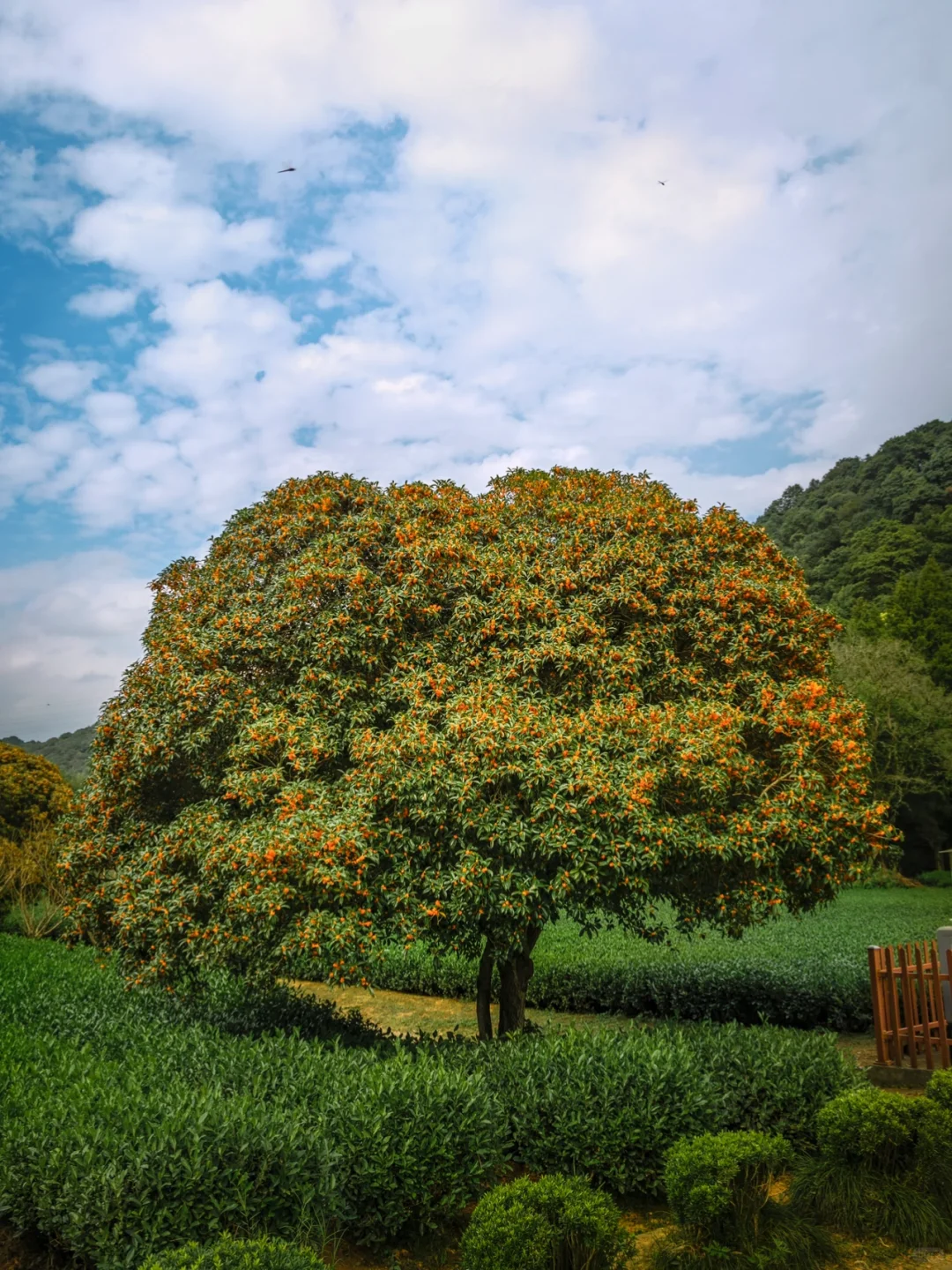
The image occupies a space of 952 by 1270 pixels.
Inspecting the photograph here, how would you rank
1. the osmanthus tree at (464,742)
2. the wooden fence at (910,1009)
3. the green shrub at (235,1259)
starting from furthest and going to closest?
the wooden fence at (910,1009), the osmanthus tree at (464,742), the green shrub at (235,1259)

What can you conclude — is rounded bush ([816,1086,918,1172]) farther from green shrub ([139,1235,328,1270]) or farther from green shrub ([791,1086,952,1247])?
green shrub ([139,1235,328,1270])

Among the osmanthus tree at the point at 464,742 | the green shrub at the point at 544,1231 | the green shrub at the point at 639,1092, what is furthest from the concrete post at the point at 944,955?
the green shrub at the point at 544,1231

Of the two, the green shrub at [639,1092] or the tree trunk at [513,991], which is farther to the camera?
the tree trunk at [513,991]

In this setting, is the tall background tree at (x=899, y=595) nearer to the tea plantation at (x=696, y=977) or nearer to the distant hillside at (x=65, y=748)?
the tea plantation at (x=696, y=977)

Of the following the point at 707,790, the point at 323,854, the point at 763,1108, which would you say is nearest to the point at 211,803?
the point at 323,854

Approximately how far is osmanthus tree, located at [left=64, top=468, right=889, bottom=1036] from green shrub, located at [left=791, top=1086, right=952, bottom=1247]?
219cm

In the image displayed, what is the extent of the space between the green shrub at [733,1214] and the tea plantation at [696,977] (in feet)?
14.6

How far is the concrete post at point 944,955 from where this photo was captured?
9297 mm

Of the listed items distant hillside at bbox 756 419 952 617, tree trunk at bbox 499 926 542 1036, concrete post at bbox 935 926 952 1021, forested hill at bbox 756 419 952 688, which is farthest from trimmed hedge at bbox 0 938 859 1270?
forested hill at bbox 756 419 952 688

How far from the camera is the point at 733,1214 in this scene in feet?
18.1

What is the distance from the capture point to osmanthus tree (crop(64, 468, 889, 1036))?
7605mm

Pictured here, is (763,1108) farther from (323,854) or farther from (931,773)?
(931,773)

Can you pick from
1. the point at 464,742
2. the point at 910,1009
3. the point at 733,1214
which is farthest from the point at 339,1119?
the point at 910,1009

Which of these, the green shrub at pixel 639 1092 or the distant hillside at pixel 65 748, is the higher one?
the distant hillside at pixel 65 748
